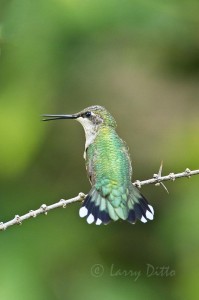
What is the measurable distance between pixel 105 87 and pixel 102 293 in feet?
8.19

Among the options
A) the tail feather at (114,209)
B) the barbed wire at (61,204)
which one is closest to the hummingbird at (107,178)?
the tail feather at (114,209)

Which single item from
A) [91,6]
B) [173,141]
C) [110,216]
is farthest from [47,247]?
[110,216]

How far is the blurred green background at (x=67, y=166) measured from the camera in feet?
21.3

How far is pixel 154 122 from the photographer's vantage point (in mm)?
8328

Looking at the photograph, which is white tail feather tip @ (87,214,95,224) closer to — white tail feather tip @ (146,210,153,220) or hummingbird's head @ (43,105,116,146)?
white tail feather tip @ (146,210,153,220)

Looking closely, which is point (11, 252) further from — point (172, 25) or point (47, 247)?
point (172, 25)

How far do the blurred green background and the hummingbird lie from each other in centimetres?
182

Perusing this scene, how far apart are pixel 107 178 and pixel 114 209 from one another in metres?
0.32

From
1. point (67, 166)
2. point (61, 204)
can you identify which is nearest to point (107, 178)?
point (61, 204)

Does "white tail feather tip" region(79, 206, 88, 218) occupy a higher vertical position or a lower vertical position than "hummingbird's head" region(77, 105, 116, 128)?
lower

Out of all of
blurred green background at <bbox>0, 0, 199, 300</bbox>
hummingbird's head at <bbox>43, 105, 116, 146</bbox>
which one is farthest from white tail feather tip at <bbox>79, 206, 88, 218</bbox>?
blurred green background at <bbox>0, 0, 199, 300</bbox>

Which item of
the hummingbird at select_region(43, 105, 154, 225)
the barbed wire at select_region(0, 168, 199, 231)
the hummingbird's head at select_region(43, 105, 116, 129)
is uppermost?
the hummingbird's head at select_region(43, 105, 116, 129)

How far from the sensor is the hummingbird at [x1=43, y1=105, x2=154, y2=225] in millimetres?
4086

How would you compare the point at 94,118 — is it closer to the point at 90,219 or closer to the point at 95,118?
the point at 95,118
